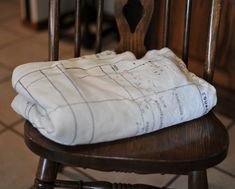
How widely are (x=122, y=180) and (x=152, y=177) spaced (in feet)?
0.28

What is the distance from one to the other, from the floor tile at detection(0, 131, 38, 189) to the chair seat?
47cm

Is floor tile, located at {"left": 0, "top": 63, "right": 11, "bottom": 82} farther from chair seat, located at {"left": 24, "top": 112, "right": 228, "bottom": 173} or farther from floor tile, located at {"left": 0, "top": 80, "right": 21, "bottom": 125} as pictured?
chair seat, located at {"left": 24, "top": 112, "right": 228, "bottom": 173}

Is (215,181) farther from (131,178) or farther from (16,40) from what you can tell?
(16,40)

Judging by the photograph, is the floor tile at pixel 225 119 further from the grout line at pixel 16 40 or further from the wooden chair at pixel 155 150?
the grout line at pixel 16 40

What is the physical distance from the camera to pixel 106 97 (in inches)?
26.7

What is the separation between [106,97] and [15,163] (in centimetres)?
61

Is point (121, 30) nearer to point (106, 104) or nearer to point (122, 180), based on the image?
point (106, 104)

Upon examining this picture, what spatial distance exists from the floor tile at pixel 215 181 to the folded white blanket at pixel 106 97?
438 mm

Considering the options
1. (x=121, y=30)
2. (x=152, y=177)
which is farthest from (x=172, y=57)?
(x=152, y=177)

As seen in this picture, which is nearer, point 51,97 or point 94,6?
point 51,97

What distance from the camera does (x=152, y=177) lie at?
1.13 meters

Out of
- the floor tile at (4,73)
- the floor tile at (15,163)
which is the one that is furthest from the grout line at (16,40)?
the floor tile at (15,163)

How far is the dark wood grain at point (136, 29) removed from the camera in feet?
2.90

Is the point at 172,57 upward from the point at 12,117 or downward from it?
upward
